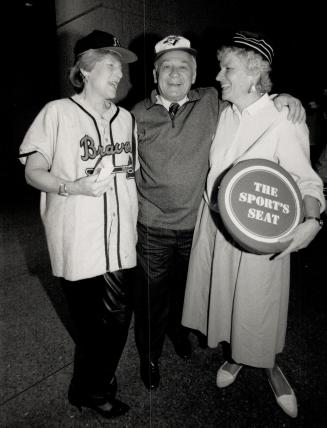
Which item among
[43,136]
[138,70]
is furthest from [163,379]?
[138,70]

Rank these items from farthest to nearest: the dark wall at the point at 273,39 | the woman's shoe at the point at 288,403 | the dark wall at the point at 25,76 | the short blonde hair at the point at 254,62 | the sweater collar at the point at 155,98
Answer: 1. the dark wall at the point at 25,76
2. the dark wall at the point at 273,39
3. the sweater collar at the point at 155,98
4. the woman's shoe at the point at 288,403
5. the short blonde hair at the point at 254,62

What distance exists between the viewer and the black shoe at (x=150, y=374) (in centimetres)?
196

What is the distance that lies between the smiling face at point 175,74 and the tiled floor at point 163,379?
6.05ft

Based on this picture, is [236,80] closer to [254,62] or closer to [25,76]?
[254,62]

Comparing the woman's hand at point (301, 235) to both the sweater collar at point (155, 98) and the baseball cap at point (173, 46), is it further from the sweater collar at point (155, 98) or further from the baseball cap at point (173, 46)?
the baseball cap at point (173, 46)

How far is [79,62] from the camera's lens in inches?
61.3

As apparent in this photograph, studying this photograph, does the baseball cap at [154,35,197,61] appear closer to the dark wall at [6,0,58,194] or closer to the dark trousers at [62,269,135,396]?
the dark trousers at [62,269,135,396]

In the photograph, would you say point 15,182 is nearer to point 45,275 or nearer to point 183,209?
point 45,275

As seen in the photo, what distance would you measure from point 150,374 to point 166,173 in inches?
51.7

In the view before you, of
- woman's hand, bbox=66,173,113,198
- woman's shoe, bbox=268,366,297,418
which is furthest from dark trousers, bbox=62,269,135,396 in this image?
woman's shoe, bbox=268,366,297,418

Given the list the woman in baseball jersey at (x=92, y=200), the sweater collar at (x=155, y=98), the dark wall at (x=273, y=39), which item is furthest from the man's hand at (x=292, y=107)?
the dark wall at (x=273, y=39)

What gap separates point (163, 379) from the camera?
204 cm

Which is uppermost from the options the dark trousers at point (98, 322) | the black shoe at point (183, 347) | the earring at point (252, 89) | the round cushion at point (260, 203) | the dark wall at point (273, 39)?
the dark wall at point (273, 39)

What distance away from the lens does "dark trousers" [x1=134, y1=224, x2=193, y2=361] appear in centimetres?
190
